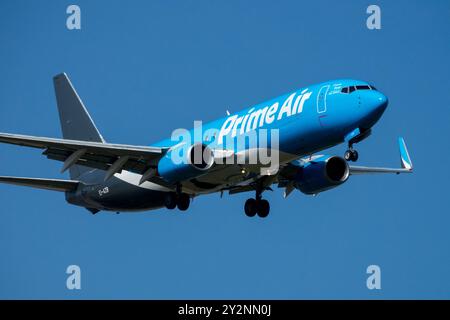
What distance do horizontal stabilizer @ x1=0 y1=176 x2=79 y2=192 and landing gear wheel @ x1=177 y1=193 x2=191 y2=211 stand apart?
23.2 ft

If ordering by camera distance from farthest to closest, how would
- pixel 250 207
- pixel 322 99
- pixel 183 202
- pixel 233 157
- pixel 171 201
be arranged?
pixel 250 207 → pixel 171 201 → pixel 183 202 → pixel 233 157 → pixel 322 99

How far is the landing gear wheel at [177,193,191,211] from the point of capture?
140 ft

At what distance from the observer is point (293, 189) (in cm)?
4572

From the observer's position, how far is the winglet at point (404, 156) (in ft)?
155

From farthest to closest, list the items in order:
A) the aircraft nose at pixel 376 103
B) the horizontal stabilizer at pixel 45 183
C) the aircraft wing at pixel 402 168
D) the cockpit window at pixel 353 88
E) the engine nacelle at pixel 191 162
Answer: the aircraft wing at pixel 402 168
the horizontal stabilizer at pixel 45 183
the engine nacelle at pixel 191 162
the cockpit window at pixel 353 88
the aircraft nose at pixel 376 103

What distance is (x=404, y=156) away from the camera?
47.6 metres

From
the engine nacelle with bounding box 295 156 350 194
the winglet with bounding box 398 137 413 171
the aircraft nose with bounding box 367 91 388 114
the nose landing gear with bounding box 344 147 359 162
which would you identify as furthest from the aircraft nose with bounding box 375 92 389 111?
the winglet with bounding box 398 137 413 171

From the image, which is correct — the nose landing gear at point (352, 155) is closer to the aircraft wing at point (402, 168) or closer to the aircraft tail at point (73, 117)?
the aircraft wing at point (402, 168)

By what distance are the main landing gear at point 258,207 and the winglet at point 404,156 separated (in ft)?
23.9

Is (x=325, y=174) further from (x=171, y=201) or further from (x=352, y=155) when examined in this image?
(x=171, y=201)

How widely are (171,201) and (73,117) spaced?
36.1 ft

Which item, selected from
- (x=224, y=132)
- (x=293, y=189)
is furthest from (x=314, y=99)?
(x=293, y=189)

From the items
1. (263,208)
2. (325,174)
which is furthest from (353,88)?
(263,208)

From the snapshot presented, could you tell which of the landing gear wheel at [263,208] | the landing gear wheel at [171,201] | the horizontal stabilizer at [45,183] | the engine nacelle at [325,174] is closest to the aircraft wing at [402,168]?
the engine nacelle at [325,174]
